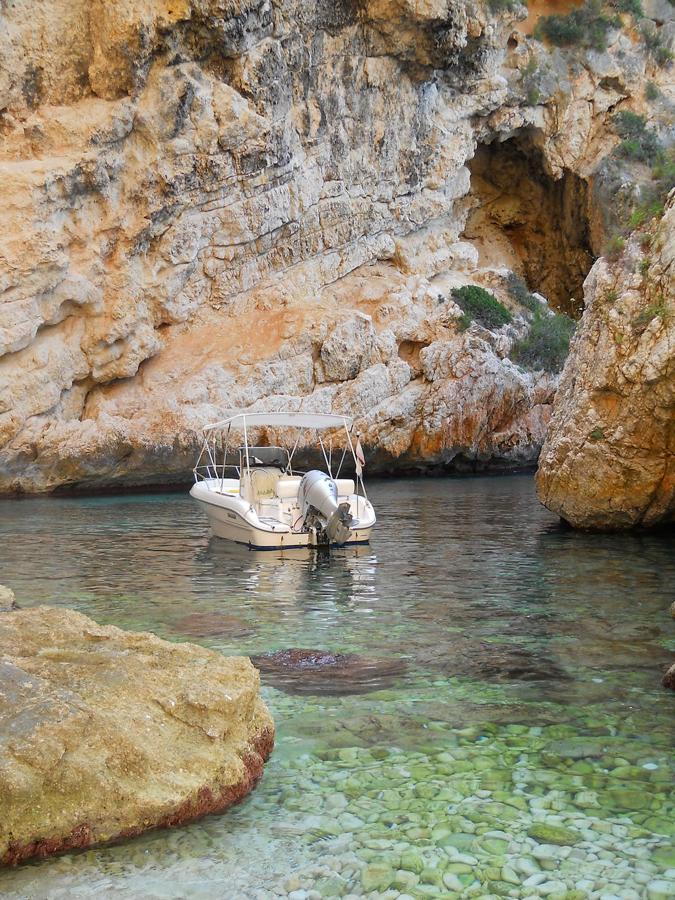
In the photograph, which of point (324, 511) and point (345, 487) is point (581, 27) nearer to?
point (345, 487)

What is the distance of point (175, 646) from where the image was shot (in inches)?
248

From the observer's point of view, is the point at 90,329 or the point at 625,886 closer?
the point at 625,886

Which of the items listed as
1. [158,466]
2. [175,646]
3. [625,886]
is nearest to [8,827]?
[175,646]

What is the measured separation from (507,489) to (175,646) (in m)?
24.7

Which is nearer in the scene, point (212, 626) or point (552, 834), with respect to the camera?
point (552, 834)

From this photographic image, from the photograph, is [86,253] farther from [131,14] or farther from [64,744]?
[64,744]

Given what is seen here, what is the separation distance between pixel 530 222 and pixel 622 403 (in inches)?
1380

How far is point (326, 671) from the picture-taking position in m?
7.98

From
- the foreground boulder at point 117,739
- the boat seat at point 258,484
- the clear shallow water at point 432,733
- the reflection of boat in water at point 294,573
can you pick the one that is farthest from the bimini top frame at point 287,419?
the foreground boulder at point 117,739

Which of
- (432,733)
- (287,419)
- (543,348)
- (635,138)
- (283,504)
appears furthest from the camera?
(635,138)

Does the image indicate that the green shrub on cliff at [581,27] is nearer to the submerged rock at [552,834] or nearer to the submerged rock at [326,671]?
the submerged rock at [326,671]

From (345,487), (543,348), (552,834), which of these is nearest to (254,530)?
(345,487)

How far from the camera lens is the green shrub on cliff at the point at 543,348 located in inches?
1534

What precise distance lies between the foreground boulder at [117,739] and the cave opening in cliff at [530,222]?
142 ft
